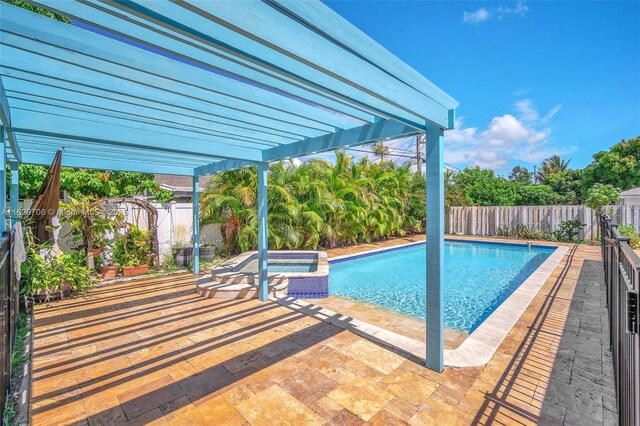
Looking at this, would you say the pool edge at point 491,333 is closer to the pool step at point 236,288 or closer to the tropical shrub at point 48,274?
the pool step at point 236,288

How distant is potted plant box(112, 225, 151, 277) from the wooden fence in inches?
662

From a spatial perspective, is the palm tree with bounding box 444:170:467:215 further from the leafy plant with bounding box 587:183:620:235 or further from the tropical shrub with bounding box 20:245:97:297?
the tropical shrub with bounding box 20:245:97:297

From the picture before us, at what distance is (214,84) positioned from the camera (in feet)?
9.94

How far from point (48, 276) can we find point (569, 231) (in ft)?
65.8

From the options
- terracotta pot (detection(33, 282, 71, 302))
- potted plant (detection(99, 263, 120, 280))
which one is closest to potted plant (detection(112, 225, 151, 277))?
potted plant (detection(99, 263, 120, 280))

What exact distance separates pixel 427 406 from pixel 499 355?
5.17 ft

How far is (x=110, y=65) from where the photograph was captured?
2689 millimetres

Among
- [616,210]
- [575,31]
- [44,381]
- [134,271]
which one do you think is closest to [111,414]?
[44,381]

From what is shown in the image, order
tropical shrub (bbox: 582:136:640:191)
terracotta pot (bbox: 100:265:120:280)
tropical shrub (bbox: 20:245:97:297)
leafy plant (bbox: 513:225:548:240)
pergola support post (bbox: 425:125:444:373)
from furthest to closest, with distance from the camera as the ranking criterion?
tropical shrub (bbox: 582:136:640:191), leafy plant (bbox: 513:225:548:240), terracotta pot (bbox: 100:265:120:280), tropical shrub (bbox: 20:245:97:297), pergola support post (bbox: 425:125:444:373)

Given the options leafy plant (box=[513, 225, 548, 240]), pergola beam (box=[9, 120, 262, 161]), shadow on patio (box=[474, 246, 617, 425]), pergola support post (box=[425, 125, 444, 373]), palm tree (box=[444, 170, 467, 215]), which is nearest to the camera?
shadow on patio (box=[474, 246, 617, 425])

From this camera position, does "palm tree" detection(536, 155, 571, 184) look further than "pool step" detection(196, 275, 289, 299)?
Yes

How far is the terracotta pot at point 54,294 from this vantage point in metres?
6.12

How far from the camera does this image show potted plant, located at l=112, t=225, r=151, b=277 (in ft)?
28.5

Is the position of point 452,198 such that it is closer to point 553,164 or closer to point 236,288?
point 236,288
